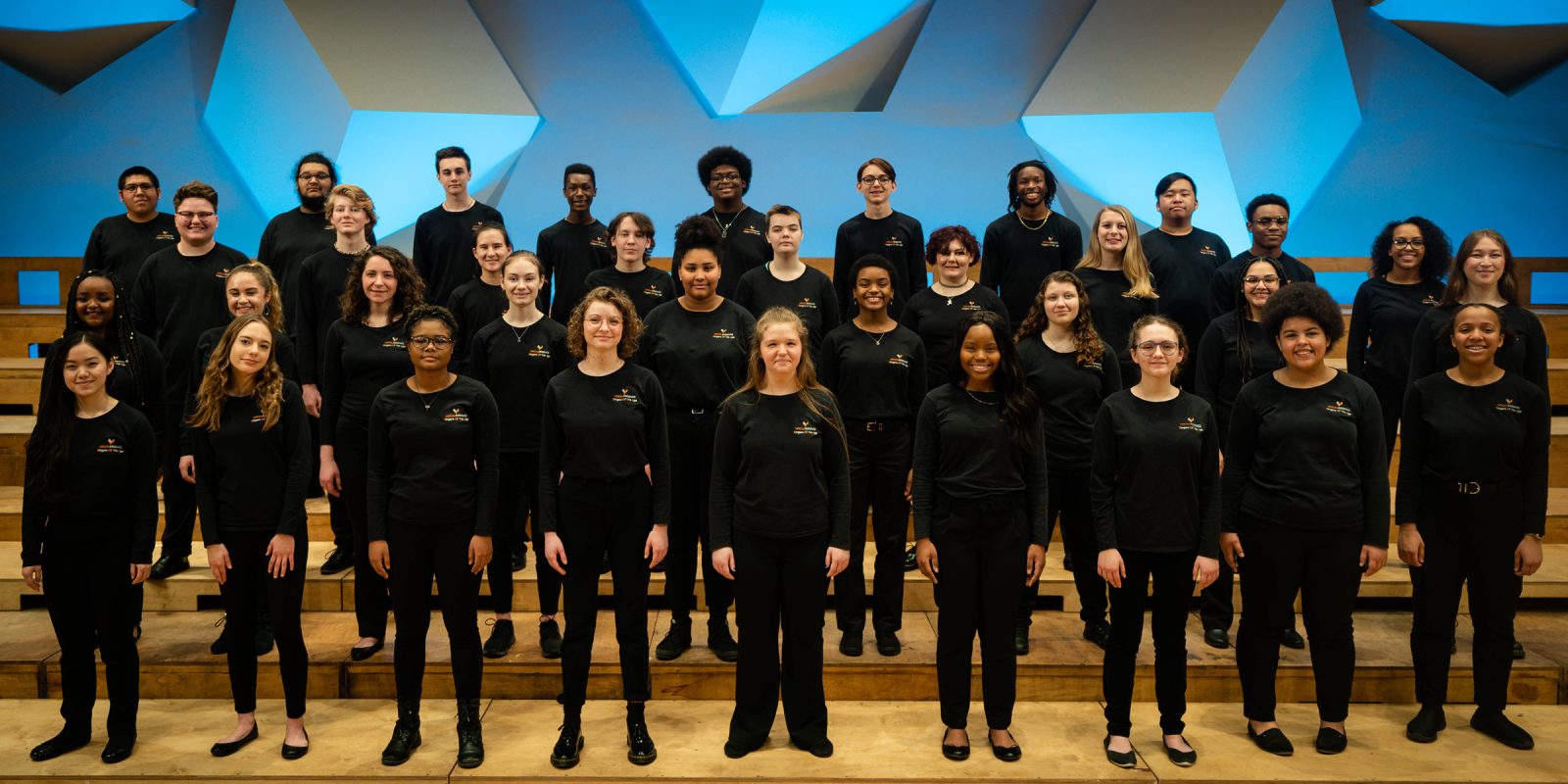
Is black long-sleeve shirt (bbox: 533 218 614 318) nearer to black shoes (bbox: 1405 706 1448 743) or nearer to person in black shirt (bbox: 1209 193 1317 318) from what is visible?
person in black shirt (bbox: 1209 193 1317 318)

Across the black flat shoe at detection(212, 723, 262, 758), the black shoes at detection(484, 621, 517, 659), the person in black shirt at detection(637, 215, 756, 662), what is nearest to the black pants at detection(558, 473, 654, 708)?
the person in black shirt at detection(637, 215, 756, 662)

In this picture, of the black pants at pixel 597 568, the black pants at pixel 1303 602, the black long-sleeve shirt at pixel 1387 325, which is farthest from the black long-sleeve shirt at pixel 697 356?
the black long-sleeve shirt at pixel 1387 325

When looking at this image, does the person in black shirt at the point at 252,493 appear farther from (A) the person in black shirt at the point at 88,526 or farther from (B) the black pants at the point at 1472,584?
(B) the black pants at the point at 1472,584

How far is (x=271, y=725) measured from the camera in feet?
11.8

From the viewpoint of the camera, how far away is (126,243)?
4770mm

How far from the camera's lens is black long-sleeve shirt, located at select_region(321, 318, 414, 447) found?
3.74m

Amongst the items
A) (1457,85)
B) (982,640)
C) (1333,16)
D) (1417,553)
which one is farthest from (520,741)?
(1457,85)

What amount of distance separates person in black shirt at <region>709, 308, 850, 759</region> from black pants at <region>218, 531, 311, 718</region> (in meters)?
1.29

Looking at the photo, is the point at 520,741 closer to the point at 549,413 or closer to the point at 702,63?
the point at 549,413

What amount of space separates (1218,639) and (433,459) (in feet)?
9.26

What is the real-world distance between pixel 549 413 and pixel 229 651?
1237 mm

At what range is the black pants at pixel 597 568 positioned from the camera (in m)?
3.29

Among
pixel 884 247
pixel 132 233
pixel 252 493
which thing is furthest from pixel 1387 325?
pixel 132 233

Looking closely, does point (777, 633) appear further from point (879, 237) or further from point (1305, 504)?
point (879, 237)
